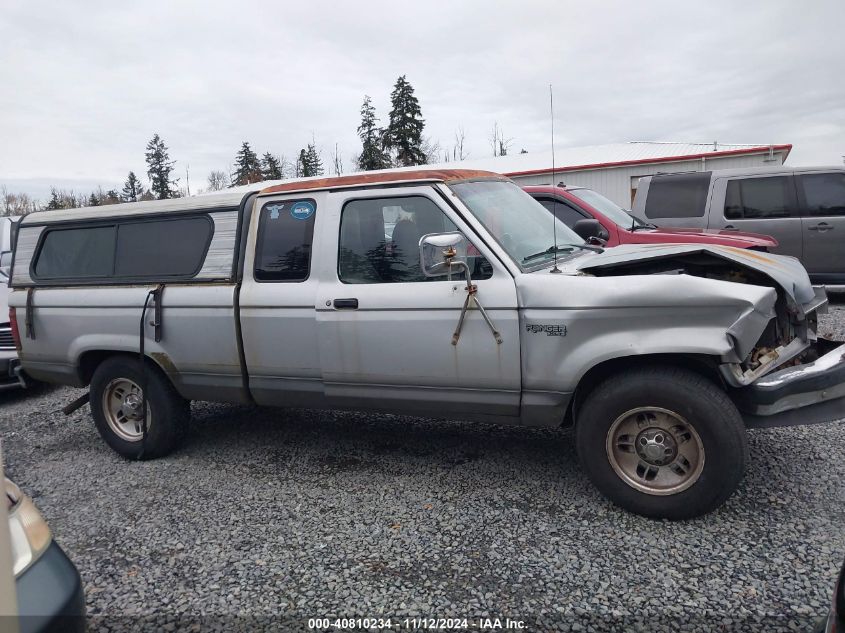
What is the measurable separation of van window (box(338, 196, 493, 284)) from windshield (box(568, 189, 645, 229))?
13.9ft

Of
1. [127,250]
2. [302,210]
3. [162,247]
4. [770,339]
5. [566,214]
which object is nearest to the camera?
[770,339]

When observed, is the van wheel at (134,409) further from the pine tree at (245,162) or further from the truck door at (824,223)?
the pine tree at (245,162)

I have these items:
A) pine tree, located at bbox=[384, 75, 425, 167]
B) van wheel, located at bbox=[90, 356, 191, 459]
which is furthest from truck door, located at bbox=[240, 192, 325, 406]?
pine tree, located at bbox=[384, 75, 425, 167]

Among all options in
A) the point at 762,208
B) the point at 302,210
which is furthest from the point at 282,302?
the point at 762,208

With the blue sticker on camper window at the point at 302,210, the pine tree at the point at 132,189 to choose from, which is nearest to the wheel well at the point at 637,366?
the blue sticker on camper window at the point at 302,210

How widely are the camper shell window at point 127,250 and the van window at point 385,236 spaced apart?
3.75 ft

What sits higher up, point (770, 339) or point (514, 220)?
point (514, 220)

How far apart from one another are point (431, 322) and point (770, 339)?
201cm

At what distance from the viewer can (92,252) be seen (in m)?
5.15

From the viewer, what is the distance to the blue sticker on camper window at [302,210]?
4.39m

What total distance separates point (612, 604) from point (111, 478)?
3.60 metres

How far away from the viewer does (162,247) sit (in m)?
4.90

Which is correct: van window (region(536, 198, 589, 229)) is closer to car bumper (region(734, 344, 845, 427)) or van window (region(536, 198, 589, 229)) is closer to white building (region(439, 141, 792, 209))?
car bumper (region(734, 344, 845, 427))

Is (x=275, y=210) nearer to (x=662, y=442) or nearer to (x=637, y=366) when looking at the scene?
(x=637, y=366)
